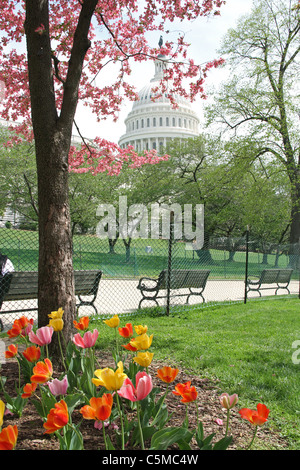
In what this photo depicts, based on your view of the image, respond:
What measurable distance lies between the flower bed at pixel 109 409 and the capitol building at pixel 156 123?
284 feet

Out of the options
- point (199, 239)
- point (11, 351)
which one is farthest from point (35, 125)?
point (199, 239)

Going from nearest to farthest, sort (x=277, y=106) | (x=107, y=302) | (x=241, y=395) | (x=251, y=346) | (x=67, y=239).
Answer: (x=241, y=395), (x=67, y=239), (x=251, y=346), (x=107, y=302), (x=277, y=106)

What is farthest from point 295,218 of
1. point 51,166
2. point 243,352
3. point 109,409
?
point 109,409

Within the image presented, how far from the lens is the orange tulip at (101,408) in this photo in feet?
4.66

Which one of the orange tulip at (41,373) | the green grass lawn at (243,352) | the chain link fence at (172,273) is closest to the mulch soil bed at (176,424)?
the green grass lawn at (243,352)

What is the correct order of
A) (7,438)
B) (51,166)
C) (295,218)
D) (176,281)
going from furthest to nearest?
(295,218) < (176,281) < (51,166) < (7,438)

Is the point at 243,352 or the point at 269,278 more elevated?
the point at 269,278

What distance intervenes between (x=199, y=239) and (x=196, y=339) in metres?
25.1

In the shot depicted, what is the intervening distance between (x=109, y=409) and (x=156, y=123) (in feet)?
305

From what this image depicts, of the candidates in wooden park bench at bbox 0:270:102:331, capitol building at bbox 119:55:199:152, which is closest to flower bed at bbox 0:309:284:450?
wooden park bench at bbox 0:270:102:331

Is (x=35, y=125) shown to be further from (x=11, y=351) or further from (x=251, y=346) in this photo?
(x=251, y=346)

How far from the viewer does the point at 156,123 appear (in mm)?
90500

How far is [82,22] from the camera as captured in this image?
391 cm

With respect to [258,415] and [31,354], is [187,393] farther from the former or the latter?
[31,354]
